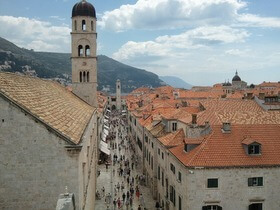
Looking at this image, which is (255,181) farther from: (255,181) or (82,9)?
(82,9)

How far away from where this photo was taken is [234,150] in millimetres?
26984

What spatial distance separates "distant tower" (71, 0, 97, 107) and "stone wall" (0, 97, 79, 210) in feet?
114

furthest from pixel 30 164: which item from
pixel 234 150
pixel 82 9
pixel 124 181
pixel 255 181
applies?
pixel 82 9

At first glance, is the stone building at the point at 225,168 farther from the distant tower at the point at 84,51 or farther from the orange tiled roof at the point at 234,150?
the distant tower at the point at 84,51

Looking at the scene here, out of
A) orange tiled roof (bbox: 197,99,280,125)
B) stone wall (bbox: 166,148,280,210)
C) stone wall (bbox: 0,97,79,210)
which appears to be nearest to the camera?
stone wall (bbox: 0,97,79,210)

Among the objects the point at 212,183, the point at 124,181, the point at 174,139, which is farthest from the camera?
the point at 124,181

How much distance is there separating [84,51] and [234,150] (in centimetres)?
2802

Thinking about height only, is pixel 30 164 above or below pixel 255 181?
above

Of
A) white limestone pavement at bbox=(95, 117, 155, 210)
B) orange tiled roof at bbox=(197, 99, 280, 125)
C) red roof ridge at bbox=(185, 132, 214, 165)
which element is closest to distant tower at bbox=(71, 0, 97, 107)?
white limestone pavement at bbox=(95, 117, 155, 210)

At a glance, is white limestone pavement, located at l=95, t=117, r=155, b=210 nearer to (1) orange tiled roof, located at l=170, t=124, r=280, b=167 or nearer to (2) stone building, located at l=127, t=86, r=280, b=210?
(2) stone building, located at l=127, t=86, r=280, b=210

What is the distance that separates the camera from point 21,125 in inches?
541

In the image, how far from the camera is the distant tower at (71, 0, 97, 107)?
155ft

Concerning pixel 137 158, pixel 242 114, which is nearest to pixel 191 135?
pixel 242 114

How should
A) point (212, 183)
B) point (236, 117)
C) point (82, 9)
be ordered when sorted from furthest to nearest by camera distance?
point (82, 9) < point (236, 117) < point (212, 183)
